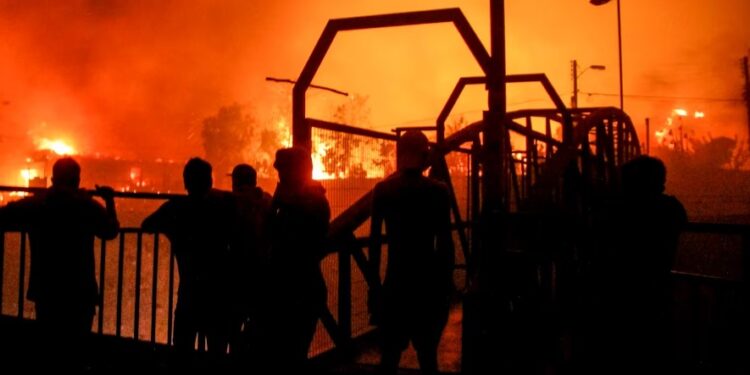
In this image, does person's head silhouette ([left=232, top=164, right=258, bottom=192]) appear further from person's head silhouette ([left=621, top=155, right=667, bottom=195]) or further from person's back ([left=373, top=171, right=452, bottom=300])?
person's head silhouette ([left=621, top=155, right=667, bottom=195])

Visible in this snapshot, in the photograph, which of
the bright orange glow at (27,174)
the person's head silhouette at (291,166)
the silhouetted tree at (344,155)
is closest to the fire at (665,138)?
the silhouetted tree at (344,155)

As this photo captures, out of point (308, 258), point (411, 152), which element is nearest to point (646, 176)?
point (411, 152)

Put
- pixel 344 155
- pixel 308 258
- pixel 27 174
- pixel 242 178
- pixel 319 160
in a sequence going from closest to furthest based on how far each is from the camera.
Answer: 1. pixel 308 258
2. pixel 242 178
3. pixel 319 160
4. pixel 344 155
5. pixel 27 174

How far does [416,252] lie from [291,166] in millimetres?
1023

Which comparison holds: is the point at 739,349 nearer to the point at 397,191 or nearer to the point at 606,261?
the point at 606,261

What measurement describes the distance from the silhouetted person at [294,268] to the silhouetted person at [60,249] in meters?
1.34

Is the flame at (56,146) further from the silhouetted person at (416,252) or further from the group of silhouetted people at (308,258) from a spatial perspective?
the silhouetted person at (416,252)

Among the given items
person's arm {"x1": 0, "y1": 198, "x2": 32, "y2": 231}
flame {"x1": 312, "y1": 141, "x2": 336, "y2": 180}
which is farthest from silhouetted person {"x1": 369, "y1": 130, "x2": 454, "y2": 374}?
person's arm {"x1": 0, "y1": 198, "x2": 32, "y2": 231}

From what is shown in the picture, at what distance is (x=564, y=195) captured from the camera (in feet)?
22.0

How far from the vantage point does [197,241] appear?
3.91 meters

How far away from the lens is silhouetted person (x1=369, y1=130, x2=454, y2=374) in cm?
342

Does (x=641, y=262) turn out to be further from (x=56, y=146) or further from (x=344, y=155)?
(x=56, y=146)

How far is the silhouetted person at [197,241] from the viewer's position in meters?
3.89

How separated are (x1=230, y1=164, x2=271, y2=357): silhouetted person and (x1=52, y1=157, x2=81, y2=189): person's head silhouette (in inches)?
48.0
